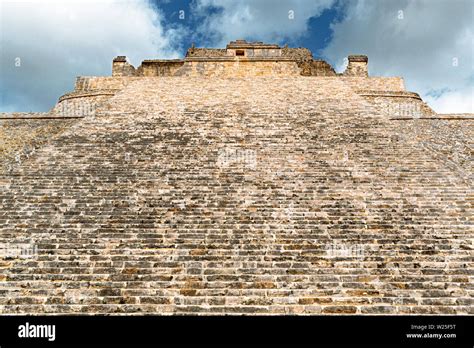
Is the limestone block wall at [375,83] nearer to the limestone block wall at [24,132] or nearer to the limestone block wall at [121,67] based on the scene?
the limestone block wall at [121,67]

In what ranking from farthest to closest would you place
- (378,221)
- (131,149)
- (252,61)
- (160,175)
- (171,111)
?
(252,61)
(171,111)
(131,149)
(160,175)
(378,221)

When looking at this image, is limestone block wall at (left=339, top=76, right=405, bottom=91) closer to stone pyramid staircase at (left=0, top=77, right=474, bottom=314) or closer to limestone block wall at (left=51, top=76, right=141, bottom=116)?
stone pyramid staircase at (left=0, top=77, right=474, bottom=314)

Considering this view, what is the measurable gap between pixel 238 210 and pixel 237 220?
302mm

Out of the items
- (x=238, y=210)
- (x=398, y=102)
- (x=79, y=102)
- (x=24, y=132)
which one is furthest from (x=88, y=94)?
(x=398, y=102)

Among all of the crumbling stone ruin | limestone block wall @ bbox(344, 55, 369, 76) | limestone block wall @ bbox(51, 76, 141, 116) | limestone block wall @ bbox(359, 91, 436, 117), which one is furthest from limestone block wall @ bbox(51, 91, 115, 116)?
limestone block wall @ bbox(344, 55, 369, 76)

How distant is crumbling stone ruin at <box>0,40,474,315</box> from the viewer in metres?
5.53

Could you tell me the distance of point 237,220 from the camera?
6879 millimetres

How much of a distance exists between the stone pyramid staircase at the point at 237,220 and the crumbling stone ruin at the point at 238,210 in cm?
3

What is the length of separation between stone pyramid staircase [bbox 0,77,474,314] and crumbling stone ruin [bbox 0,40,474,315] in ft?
0.10

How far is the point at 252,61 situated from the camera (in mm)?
16297
